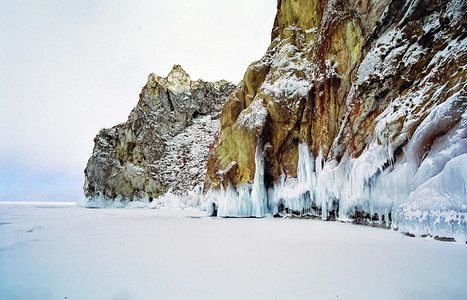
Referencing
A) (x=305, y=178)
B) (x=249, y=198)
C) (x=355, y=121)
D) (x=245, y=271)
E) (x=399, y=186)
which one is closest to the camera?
(x=245, y=271)

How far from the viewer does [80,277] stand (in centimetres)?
326

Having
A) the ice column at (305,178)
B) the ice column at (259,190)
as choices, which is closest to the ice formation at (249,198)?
the ice column at (259,190)

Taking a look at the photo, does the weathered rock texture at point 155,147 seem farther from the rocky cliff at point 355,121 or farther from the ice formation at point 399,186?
the ice formation at point 399,186

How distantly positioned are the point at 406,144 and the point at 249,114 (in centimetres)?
1151

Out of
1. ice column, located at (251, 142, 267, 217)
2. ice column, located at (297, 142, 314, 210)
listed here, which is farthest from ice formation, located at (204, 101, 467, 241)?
ice column, located at (251, 142, 267, 217)

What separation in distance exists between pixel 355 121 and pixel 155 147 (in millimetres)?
40585

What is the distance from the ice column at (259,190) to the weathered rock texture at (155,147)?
23377 mm

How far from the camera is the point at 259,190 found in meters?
15.4

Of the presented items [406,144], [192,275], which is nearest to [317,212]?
[406,144]

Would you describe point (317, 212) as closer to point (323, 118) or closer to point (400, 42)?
point (323, 118)

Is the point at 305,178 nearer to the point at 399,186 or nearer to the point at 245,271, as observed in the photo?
the point at 399,186

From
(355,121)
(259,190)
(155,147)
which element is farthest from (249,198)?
(155,147)

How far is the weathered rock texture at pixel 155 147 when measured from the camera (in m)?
41.4

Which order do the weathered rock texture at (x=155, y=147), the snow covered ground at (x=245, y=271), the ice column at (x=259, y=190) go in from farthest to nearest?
1. the weathered rock texture at (x=155, y=147)
2. the ice column at (x=259, y=190)
3. the snow covered ground at (x=245, y=271)
